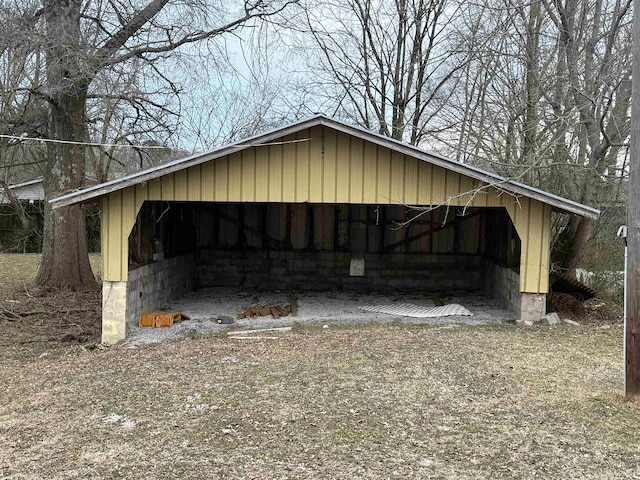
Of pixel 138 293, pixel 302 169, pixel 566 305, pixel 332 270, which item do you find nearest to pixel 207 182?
pixel 302 169

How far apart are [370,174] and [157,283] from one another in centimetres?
463

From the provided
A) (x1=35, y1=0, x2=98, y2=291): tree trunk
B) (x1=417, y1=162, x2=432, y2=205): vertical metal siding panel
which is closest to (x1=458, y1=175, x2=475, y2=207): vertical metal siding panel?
(x1=417, y1=162, x2=432, y2=205): vertical metal siding panel

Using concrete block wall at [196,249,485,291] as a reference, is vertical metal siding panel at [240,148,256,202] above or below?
above

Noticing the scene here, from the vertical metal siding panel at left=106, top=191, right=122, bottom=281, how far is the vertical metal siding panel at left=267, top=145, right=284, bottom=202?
2322mm

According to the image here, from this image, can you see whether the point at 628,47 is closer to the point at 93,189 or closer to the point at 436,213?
the point at 436,213

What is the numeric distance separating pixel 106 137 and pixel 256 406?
1254 cm

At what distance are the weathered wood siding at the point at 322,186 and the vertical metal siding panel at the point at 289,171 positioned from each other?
16 mm

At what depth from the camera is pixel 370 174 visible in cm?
927

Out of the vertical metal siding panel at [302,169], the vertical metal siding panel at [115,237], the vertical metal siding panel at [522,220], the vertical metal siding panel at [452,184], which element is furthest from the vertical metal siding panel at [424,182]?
the vertical metal siding panel at [115,237]

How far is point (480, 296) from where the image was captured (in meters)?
12.9

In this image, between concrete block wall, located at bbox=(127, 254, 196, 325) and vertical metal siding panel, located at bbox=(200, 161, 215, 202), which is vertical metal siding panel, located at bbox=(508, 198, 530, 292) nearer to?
vertical metal siding panel, located at bbox=(200, 161, 215, 202)

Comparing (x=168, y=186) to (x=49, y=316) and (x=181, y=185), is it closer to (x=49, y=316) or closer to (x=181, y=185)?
(x=181, y=185)

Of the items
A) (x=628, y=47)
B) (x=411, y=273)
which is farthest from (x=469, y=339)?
(x=628, y=47)

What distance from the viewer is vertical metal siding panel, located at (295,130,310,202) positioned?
9.18m
